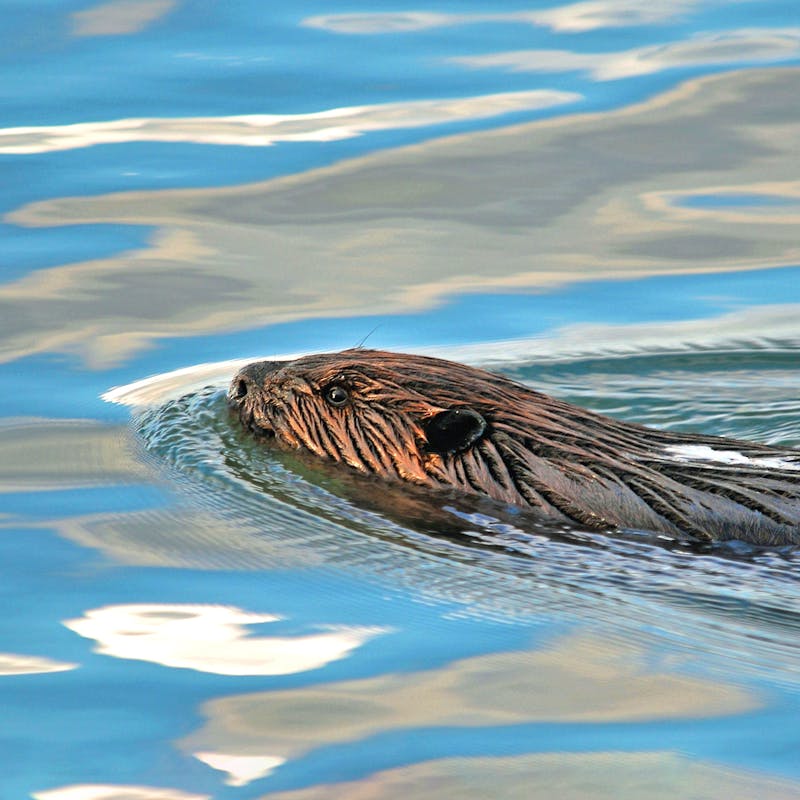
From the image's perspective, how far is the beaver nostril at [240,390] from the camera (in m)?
7.65

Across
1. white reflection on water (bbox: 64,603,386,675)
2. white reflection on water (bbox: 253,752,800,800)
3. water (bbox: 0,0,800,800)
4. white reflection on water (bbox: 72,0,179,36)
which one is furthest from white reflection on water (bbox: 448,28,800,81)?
white reflection on water (bbox: 253,752,800,800)

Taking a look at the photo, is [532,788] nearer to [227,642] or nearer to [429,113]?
[227,642]

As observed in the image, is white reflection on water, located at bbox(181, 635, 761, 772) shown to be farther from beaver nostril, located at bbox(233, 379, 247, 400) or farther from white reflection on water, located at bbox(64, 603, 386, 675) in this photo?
beaver nostril, located at bbox(233, 379, 247, 400)

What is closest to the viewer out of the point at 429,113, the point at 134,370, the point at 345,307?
the point at 134,370

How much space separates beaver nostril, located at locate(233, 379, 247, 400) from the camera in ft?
25.1

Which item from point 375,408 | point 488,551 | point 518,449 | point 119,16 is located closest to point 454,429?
point 518,449

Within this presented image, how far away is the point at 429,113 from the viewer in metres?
12.0

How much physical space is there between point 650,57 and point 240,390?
6.30 metres

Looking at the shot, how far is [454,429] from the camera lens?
6.81 metres

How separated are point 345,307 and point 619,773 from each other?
518cm

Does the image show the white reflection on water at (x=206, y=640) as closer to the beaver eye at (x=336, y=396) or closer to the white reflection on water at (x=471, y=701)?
the white reflection on water at (x=471, y=701)

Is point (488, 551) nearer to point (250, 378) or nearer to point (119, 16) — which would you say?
point (250, 378)

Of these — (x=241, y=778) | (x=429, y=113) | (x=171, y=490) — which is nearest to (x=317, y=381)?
(x=171, y=490)

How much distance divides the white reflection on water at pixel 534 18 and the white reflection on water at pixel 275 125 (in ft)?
4.48
